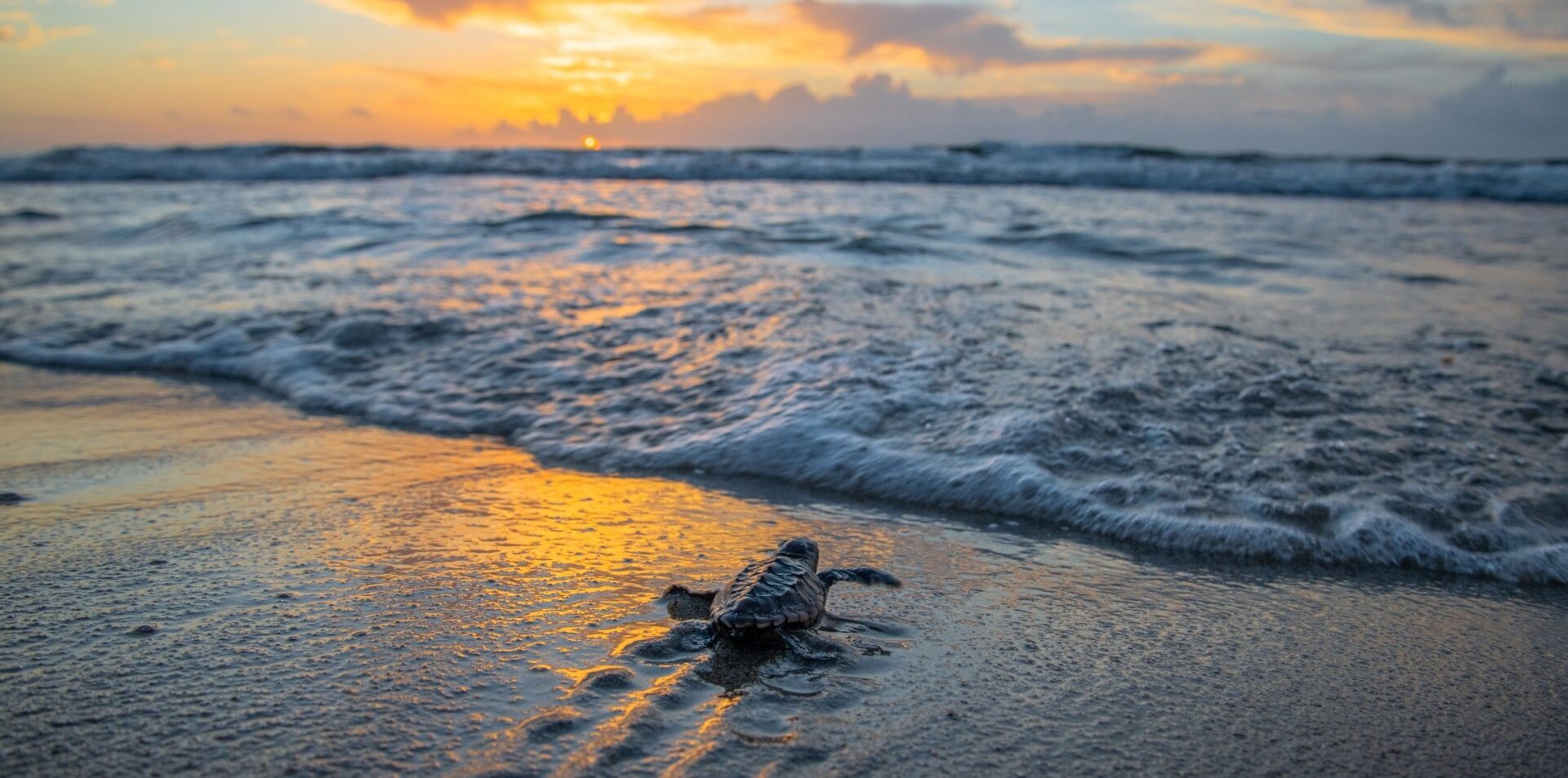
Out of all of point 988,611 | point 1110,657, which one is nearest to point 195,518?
point 988,611

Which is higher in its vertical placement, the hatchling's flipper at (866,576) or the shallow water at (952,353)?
the shallow water at (952,353)

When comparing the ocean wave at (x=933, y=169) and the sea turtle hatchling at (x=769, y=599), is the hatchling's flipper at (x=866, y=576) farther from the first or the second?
the ocean wave at (x=933, y=169)

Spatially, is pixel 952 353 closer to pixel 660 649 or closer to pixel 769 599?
pixel 769 599

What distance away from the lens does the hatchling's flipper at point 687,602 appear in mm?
2416

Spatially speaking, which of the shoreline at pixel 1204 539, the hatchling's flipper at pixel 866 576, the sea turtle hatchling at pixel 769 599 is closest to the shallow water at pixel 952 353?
the shoreline at pixel 1204 539

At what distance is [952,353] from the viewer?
488cm

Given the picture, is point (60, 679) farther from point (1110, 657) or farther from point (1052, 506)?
point (1052, 506)

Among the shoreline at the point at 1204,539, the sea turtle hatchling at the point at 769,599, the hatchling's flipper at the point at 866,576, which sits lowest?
the shoreline at the point at 1204,539

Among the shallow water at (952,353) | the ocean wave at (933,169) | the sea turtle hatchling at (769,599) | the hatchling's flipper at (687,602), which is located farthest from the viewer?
the ocean wave at (933,169)

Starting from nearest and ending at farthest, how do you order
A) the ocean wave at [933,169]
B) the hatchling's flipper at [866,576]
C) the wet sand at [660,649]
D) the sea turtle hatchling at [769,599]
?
the wet sand at [660,649] < the sea turtle hatchling at [769,599] < the hatchling's flipper at [866,576] < the ocean wave at [933,169]

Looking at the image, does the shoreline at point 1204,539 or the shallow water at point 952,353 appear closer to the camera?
the shoreline at point 1204,539

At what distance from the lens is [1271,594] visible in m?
2.71

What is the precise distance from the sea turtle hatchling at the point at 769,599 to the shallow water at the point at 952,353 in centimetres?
111

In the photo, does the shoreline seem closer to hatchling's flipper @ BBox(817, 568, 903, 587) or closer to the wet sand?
the wet sand
